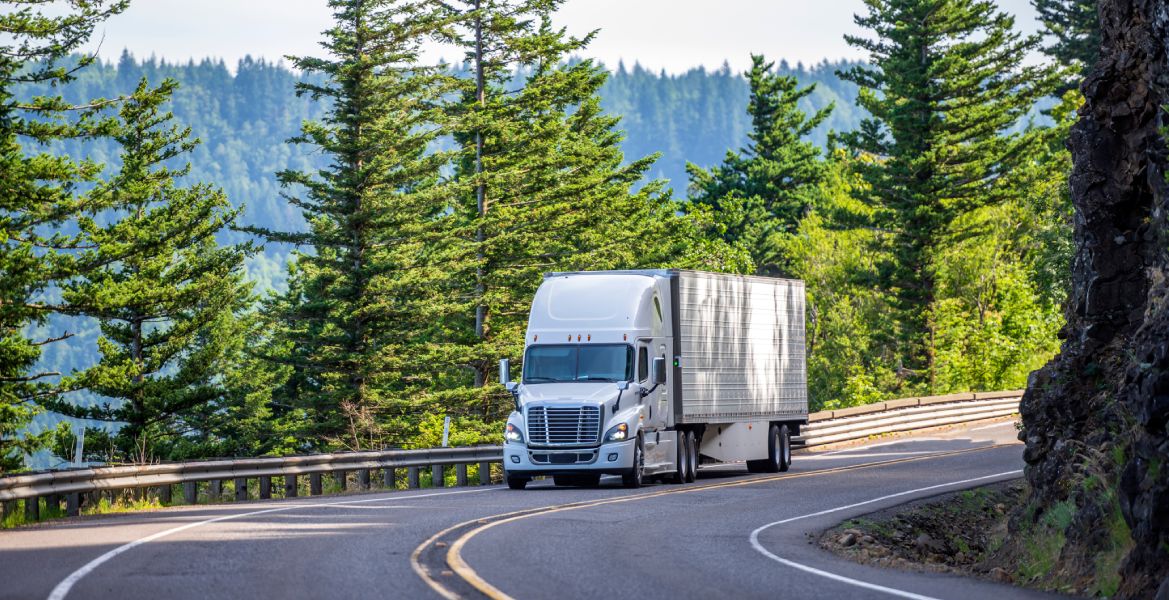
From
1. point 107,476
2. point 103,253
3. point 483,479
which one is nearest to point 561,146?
point 103,253

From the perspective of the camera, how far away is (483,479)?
3030 centimetres

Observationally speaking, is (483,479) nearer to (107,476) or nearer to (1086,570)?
(107,476)

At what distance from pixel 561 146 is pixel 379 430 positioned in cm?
1851

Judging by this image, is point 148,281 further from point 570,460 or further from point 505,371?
point 570,460

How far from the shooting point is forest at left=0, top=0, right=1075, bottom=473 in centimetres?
3981

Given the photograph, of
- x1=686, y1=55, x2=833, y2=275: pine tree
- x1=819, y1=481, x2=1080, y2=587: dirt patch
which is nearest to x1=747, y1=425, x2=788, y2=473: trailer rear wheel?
x1=819, y1=481, x2=1080, y2=587: dirt patch

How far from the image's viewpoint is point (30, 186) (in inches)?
1357

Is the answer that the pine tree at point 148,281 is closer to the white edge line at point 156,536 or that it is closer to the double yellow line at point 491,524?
the white edge line at point 156,536

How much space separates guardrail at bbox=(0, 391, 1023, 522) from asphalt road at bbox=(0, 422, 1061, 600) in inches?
30.2

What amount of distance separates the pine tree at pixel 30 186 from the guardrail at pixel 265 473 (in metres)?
10.4

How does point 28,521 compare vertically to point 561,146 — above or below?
below

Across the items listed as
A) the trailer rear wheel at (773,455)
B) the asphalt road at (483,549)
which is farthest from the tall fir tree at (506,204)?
the asphalt road at (483,549)

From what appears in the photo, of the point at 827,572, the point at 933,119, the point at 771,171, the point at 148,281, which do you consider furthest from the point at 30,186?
the point at 771,171

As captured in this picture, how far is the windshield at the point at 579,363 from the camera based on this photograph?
2580 cm
